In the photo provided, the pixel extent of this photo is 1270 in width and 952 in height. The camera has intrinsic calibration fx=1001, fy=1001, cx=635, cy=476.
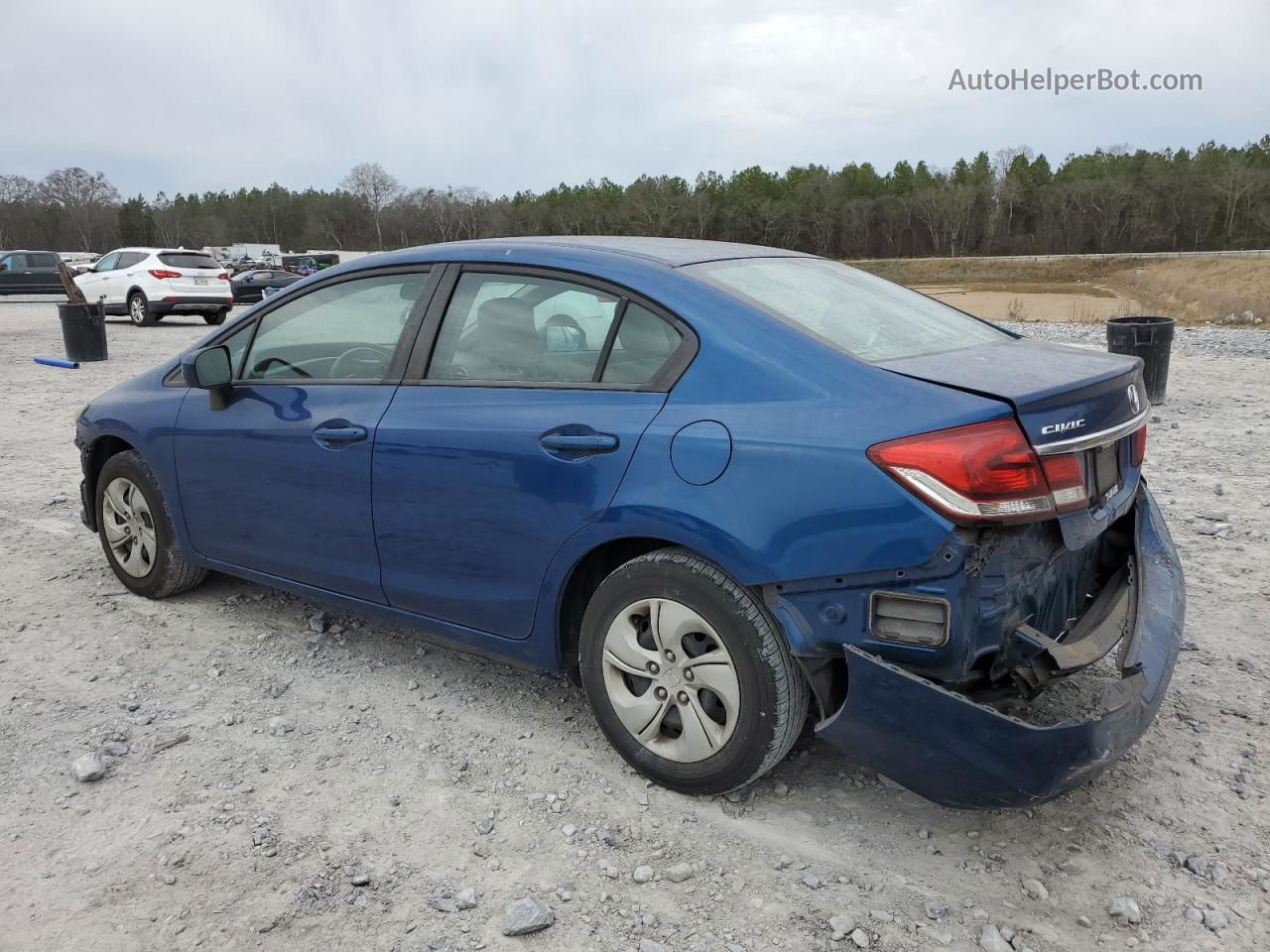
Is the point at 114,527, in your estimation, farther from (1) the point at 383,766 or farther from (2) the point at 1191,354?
(2) the point at 1191,354

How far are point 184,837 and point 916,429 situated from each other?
234 centimetres

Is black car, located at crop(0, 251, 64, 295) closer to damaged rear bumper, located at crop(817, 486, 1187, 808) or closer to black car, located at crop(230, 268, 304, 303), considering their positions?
black car, located at crop(230, 268, 304, 303)

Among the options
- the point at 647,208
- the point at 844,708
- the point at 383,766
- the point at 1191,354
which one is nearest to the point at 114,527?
the point at 383,766

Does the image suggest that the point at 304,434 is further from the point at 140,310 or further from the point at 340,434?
the point at 140,310

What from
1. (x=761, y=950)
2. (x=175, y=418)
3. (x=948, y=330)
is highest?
(x=948, y=330)

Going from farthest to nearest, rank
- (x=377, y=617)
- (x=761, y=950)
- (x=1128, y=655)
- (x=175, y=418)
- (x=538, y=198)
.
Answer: (x=538, y=198)
(x=175, y=418)
(x=377, y=617)
(x=1128, y=655)
(x=761, y=950)

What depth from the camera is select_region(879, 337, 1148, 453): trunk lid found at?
8.29ft

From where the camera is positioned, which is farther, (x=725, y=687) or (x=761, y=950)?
(x=725, y=687)

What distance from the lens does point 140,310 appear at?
2147cm

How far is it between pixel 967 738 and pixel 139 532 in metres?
3.83

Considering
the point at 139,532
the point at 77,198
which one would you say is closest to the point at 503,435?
the point at 139,532

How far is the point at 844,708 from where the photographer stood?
2.61m

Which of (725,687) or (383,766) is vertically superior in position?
(725,687)

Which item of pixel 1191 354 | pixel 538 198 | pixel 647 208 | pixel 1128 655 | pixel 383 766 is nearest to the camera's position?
pixel 1128 655
